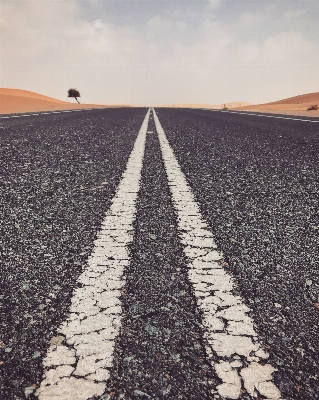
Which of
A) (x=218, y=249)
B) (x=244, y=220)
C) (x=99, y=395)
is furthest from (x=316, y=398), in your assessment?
(x=244, y=220)

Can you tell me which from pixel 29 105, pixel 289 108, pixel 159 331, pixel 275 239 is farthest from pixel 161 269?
pixel 289 108

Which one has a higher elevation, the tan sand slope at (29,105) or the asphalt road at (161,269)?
the tan sand slope at (29,105)

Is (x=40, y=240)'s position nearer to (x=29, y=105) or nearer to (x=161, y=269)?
(x=161, y=269)

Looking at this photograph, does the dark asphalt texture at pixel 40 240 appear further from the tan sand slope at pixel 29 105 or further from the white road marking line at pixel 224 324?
the tan sand slope at pixel 29 105

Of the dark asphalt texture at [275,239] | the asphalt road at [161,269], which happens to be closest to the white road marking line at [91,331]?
the asphalt road at [161,269]

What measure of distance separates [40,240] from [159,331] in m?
0.94

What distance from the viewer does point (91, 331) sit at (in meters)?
1.06

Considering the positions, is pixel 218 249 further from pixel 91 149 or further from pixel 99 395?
pixel 91 149

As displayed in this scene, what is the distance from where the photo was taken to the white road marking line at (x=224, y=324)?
0.89m

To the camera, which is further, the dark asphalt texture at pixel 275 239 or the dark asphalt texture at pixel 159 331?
the dark asphalt texture at pixel 275 239

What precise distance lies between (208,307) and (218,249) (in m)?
0.49

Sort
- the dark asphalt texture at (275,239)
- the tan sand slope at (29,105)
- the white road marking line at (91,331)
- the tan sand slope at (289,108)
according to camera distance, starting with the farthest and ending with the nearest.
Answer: the tan sand slope at (29,105) → the tan sand slope at (289,108) → the dark asphalt texture at (275,239) → the white road marking line at (91,331)

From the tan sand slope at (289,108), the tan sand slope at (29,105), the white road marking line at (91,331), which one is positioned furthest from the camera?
the tan sand slope at (29,105)

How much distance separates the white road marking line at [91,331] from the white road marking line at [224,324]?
29 centimetres
